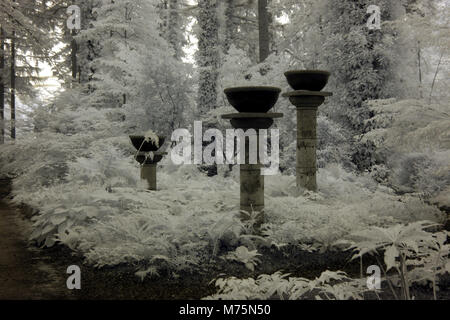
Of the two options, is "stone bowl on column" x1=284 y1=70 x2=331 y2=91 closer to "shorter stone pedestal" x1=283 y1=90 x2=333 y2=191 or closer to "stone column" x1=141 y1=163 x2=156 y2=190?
"shorter stone pedestal" x1=283 y1=90 x2=333 y2=191

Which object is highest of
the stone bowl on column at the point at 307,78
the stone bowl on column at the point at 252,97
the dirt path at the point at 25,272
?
the stone bowl on column at the point at 307,78

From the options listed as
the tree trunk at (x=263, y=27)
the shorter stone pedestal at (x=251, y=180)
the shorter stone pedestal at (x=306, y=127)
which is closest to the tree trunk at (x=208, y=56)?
the tree trunk at (x=263, y=27)

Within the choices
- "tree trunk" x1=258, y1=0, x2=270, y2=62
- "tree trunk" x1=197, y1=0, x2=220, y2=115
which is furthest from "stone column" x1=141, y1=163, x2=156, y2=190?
"tree trunk" x1=258, y1=0, x2=270, y2=62

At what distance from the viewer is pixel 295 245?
572 centimetres

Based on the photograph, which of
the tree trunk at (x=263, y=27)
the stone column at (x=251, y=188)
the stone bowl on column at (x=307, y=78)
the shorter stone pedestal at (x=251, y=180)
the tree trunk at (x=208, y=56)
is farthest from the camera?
the tree trunk at (x=263, y=27)

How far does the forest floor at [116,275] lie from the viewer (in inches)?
171

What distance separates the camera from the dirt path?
4395mm

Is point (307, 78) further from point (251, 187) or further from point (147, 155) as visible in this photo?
point (147, 155)

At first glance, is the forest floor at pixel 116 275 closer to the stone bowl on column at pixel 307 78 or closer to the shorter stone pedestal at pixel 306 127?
the shorter stone pedestal at pixel 306 127

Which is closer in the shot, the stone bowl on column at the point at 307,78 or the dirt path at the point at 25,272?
the dirt path at the point at 25,272

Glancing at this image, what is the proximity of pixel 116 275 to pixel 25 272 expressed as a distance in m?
1.21

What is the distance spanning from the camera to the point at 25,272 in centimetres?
517

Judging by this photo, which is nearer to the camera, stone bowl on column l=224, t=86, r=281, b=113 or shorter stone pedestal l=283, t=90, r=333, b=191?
stone bowl on column l=224, t=86, r=281, b=113
